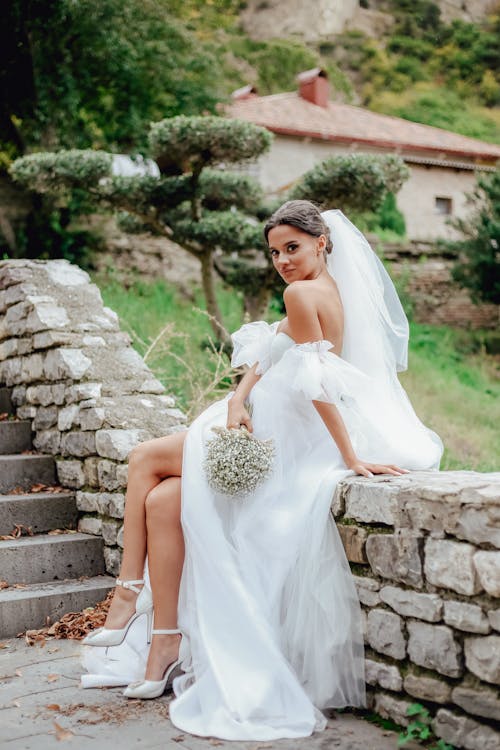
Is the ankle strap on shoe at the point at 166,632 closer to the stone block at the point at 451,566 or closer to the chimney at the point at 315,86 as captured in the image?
the stone block at the point at 451,566

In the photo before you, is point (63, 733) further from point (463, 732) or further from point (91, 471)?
point (91, 471)

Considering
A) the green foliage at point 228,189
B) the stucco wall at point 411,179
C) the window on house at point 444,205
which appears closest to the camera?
the green foliage at point 228,189

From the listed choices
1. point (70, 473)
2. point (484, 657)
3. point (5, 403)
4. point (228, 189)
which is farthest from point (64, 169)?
point (484, 657)

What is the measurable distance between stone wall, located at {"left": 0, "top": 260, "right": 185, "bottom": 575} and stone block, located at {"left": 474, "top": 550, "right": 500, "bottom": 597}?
211cm

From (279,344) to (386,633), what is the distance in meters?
1.14

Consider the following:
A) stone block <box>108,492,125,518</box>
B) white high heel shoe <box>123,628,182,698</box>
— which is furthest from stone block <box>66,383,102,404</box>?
white high heel shoe <box>123,628,182,698</box>

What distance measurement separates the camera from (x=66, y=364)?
4547mm

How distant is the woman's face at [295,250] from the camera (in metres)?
3.08

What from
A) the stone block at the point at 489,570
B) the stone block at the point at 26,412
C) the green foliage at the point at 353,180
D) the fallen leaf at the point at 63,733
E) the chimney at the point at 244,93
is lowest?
the fallen leaf at the point at 63,733

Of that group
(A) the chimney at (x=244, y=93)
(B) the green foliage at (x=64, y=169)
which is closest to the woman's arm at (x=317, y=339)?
(B) the green foliage at (x=64, y=169)

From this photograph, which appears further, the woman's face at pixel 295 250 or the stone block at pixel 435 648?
the woman's face at pixel 295 250

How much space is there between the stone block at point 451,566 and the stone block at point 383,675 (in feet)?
1.20

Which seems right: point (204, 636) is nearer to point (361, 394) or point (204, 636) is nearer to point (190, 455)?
point (190, 455)

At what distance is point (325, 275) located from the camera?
124 inches
